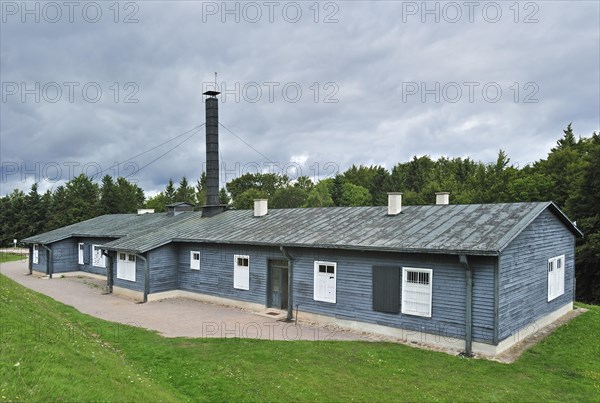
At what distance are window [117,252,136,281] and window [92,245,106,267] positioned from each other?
681 cm

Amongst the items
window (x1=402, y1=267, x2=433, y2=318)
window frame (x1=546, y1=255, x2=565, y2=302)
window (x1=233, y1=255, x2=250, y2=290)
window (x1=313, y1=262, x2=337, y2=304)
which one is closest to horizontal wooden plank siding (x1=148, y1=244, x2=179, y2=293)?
window (x1=233, y1=255, x2=250, y2=290)

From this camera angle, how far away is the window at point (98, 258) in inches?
1093

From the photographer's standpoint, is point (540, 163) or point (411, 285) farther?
point (540, 163)

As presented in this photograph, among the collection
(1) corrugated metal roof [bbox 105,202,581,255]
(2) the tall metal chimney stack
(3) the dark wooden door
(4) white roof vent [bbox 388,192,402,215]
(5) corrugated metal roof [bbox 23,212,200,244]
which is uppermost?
(2) the tall metal chimney stack

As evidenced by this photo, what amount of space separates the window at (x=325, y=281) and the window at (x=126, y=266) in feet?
33.8

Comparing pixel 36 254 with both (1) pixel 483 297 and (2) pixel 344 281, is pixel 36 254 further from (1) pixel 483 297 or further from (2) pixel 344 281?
(1) pixel 483 297

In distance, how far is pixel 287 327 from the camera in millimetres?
14719

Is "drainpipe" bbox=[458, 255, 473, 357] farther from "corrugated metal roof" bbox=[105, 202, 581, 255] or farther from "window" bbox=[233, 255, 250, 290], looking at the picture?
"window" bbox=[233, 255, 250, 290]

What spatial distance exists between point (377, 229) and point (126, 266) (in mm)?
13203

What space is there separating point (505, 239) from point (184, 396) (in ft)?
29.6

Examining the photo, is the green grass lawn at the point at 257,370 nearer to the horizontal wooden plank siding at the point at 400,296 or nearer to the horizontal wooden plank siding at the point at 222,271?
the horizontal wooden plank siding at the point at 400,296

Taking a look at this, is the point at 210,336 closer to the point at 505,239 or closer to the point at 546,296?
the point at 505,239

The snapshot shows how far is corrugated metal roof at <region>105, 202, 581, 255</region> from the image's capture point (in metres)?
12.5

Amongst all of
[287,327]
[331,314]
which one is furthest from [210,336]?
[331,314]
